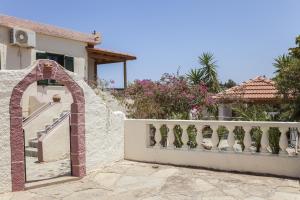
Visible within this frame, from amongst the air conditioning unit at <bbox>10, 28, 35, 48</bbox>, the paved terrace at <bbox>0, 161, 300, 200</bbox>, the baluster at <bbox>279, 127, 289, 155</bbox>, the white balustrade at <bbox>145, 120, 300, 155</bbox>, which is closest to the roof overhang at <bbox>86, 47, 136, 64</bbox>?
the air conditioning unit at <bbox>10, 28, 35, 48</bbox>

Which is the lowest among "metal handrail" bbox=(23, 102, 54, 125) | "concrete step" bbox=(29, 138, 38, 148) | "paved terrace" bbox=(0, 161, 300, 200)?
"paved terrace" bbox=(0, 161, 300, 200)

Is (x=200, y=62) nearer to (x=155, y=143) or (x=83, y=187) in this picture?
(x=155, y=143)

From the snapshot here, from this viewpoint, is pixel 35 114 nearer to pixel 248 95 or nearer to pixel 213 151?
pixel 213 151

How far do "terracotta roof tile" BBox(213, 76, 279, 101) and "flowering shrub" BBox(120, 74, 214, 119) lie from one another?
2.72m

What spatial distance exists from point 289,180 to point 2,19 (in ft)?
42.1

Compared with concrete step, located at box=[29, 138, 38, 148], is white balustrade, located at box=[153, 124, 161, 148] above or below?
above

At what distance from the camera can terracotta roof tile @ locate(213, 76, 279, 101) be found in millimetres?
16325

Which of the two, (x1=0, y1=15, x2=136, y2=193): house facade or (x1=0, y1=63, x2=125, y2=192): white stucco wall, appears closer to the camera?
(x1=0, y1=63, x2=125, y2=192): white stucco wall

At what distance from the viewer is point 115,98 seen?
1420cm

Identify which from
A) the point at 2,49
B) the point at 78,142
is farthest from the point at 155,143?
the point at 2,49

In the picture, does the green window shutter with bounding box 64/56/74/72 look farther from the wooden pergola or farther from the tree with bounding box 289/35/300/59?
the tree with bounding box 289/35/300/59

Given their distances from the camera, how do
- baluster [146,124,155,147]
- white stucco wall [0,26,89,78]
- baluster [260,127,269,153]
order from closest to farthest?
1. baluster [260,127,269,153]
2. baluster [146,124,155,147]
3. white stucco wall [0,26,89,78]

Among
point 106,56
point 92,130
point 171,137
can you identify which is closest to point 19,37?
point 106,56

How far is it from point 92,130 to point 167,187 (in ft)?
8.13
